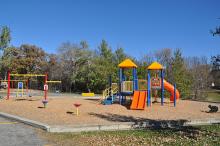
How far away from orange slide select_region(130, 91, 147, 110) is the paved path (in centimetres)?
924

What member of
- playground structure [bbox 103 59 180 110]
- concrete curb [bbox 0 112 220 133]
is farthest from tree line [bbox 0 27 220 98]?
concrete curb [bbox 0 112 220 133]

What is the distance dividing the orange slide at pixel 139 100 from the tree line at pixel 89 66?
1864cm

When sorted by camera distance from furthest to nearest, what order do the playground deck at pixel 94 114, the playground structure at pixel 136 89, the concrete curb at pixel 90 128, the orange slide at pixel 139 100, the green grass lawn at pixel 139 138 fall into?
the playground structure at pixel 136 89 → the orange slide at pixel 139 100 → the playground deck at pixel 94 114 → the concrete curb at pixel 90 128 → the green grass lawn at pixel 139 138

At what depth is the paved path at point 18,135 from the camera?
9195 millimetres

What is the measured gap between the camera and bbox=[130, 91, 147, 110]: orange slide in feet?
Answer: 67.4

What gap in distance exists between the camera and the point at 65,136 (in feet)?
34.0

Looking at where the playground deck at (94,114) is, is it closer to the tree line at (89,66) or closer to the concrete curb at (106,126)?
the concrete curb at (106,126)

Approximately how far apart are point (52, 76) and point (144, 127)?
143ft

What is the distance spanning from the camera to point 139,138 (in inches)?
396

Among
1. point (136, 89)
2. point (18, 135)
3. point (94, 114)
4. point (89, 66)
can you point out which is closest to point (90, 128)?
point (18, 135)

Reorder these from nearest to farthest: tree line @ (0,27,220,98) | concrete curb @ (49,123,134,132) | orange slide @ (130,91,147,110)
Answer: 1. concrete curb @ (49,123,134,132)
2. orange slide @ (130,91,147,110)
3. tree line @ (0,27,220,98)

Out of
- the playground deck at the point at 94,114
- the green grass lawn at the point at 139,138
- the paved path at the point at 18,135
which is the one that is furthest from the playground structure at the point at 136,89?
the paved path at the point at 18,135

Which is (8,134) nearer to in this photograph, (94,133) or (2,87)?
(94,133)

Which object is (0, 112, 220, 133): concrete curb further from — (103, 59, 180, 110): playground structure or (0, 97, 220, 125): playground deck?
(103, 59, 180, 110): playground structure
